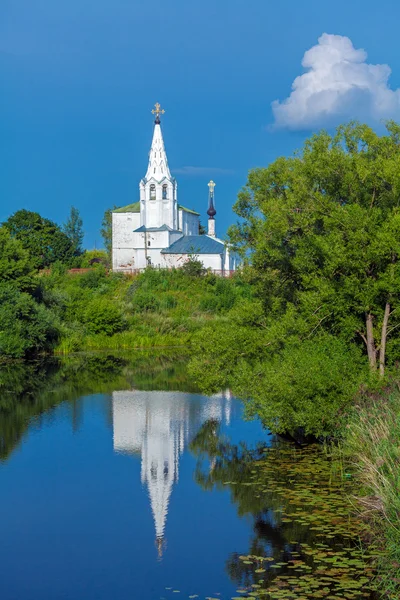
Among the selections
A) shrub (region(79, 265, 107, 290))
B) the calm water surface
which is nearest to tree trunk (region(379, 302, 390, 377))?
the calm water surface

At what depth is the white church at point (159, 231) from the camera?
61906 millimetres

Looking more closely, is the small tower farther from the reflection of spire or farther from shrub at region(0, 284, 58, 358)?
shrub at region(0, 284, 58, 358)

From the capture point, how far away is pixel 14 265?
133 feet

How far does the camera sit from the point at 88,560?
11.8 metres

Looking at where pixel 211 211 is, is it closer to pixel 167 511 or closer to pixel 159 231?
pixel 159 231

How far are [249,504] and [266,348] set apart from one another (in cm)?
538

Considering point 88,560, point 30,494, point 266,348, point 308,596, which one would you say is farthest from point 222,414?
point 308,596

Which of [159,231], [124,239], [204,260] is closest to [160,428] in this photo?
[204,260]

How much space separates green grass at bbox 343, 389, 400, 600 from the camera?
10078 mm

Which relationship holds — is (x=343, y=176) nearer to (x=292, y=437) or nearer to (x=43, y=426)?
(x=292, y=437)

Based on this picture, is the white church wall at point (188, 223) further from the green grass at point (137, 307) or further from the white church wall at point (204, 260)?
the green grass at point (137, 307)

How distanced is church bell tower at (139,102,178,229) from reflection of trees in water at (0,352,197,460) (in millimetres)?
26218

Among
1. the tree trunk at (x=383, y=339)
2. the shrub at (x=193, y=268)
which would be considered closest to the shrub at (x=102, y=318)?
the shrub at (x=193, y=268)

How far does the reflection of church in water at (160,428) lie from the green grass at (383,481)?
3.26 m
